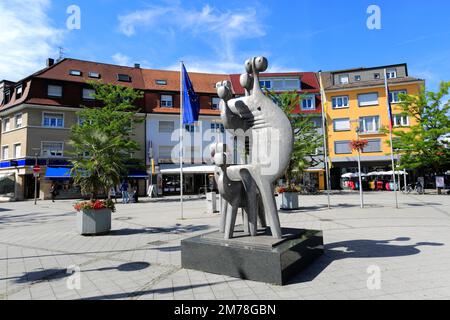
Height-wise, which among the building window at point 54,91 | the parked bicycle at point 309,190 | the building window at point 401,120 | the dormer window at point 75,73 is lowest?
the parked bicycle at point 309,190

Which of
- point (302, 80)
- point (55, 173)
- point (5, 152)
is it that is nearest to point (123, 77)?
point (55, 173)

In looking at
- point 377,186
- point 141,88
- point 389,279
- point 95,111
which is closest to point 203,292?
point 389,279

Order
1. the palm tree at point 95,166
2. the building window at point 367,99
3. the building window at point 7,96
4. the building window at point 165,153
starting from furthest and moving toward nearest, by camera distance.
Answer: the building window at point 367,99 < the building window at point 165,153 < the building window at point 7,96 < the palm tree at point 95,166

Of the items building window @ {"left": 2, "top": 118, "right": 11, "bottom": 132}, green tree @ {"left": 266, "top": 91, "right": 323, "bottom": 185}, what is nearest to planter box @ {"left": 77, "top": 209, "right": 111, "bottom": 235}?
green tree @ {"left": 266, "top": 91, "right": 323, "bottom": 185}

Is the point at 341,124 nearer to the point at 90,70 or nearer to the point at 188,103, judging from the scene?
the point at 188,103

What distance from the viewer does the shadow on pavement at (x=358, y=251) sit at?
18.7 feet

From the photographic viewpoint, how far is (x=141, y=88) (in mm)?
34312

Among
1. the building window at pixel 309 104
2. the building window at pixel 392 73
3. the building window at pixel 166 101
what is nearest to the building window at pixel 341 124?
the building window at pixel 309 104

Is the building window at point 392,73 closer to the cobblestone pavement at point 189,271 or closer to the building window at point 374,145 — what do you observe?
the building window at point 374,145

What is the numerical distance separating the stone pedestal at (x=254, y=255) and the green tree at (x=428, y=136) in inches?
956

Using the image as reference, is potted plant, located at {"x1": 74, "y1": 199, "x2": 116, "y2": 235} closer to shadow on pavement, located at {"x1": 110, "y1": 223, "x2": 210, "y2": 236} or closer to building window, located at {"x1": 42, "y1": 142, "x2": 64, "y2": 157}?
shadow on pavement, located at {"x1": 110, "y1": 223, "x2": 210, "y2": 236}
